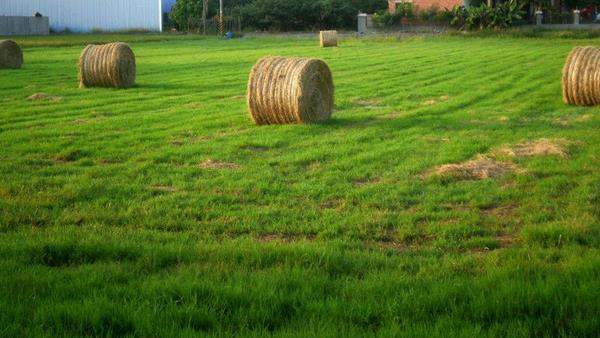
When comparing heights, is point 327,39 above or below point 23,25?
below

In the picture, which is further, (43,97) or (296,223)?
(43,97)

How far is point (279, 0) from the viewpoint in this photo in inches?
2972

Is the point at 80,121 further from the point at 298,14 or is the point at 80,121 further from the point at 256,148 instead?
the point at 298,14

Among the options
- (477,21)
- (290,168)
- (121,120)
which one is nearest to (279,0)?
(477,21)

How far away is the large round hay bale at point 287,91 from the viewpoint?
15.3 meters

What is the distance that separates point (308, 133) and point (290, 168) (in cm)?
330

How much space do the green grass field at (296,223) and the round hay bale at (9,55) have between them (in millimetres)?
12112

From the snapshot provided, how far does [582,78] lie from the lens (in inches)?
712

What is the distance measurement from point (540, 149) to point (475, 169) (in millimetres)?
1833

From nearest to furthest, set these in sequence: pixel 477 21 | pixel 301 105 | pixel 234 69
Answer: pixel 301 105
pixel 234 69
pixel 477 21

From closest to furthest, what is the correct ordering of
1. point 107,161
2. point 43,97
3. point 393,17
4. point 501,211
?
point 501,211 → point 107,161 → point 43,97 → point 393,17

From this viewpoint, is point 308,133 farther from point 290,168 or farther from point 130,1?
point 130,1

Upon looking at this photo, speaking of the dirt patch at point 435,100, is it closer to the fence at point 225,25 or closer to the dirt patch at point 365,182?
the dirt patch at point 365,182

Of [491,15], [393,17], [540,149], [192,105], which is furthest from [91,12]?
[540,149]
